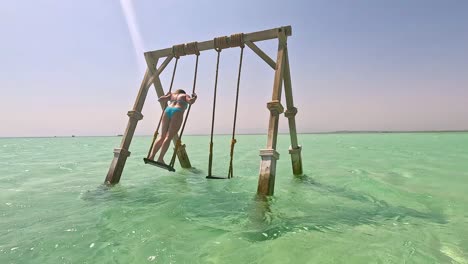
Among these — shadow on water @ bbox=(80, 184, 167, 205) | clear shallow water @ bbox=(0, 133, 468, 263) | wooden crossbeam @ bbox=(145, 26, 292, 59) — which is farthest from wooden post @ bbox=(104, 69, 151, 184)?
wooden crossbeam @ bbox=(145, 26, 292, 59)

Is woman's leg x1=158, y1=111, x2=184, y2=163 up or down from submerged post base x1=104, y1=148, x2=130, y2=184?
up

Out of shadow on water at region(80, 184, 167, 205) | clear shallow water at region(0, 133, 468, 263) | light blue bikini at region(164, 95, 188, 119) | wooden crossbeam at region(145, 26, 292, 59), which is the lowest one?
shadow on water at region(80, 184, 167, 205)

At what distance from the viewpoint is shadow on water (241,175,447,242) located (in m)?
3.77

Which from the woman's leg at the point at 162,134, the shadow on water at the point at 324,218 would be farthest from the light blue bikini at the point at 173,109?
the shadow on water at the point at 324,218

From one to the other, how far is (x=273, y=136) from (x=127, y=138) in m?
3.92

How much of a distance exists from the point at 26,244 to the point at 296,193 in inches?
192

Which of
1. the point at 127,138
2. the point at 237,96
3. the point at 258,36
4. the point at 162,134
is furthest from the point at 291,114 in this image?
the point at 127,138

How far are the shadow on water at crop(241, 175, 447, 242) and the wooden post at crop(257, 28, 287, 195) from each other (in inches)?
10.9

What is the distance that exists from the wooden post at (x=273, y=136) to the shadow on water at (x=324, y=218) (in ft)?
0.90

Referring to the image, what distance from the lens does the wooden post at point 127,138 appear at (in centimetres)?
723

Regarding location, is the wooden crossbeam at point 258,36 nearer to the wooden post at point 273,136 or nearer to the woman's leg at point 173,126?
the wooden post at point 273,136

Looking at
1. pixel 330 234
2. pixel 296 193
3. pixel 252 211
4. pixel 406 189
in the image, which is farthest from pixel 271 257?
pixel 406 189

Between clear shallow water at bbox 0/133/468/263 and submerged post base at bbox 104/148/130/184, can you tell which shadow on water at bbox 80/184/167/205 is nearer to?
clear shallow water at bbox 0/133/468/263

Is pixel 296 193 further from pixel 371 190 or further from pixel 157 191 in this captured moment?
Result: pixel 157 191
